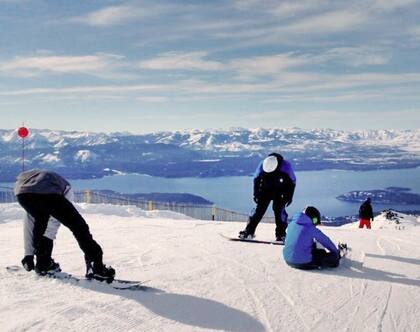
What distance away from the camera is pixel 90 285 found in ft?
16.6

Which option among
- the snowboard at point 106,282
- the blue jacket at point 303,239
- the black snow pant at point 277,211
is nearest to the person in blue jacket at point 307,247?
the blue jacket at point 303,239

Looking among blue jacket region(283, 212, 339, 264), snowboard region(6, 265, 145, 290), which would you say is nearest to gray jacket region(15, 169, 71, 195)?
snowboard region(6, 265, 145, 290)

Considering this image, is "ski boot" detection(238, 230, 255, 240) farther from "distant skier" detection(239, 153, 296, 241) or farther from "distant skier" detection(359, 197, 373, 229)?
"distant skier" detection(359, 197, 373, 229)

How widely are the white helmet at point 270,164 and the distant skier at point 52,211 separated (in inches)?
153

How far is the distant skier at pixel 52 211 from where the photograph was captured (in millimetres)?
5000

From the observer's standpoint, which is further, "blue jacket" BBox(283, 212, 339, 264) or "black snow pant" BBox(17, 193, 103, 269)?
"blue jacket" BBox(283, 212, 339, 264)

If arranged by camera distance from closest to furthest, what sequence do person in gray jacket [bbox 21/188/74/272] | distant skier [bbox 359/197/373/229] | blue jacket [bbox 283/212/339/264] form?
person in gray jacket [bbox 21/188/74/272], blue jacket [bbox 283/212/339/264], distant skier [bbox 359/197/373/229]

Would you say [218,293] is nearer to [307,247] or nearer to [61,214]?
[307,247]

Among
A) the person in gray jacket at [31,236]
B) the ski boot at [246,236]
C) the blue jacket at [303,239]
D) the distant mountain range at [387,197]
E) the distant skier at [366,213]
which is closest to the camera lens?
the person in gray jacket at [31,236]

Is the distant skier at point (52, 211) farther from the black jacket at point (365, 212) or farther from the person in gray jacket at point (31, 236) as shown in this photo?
the black jacket at point (365, 212)

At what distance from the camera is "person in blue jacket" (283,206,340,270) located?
6172mm

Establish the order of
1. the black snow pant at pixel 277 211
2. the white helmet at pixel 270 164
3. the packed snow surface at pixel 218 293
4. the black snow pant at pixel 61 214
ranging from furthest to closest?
the black snow pant at pixel 277 211 → the white helmet at pixel 270 164 → the black snow pant at pixel 61 214 → the packed snow surface at pixel 218 293

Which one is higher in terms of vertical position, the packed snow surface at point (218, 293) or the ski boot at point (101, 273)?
the ski boot at point (101, 273)

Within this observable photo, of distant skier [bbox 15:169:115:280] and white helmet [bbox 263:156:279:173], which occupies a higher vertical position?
white helmet [bbox 263:156:279:173]
